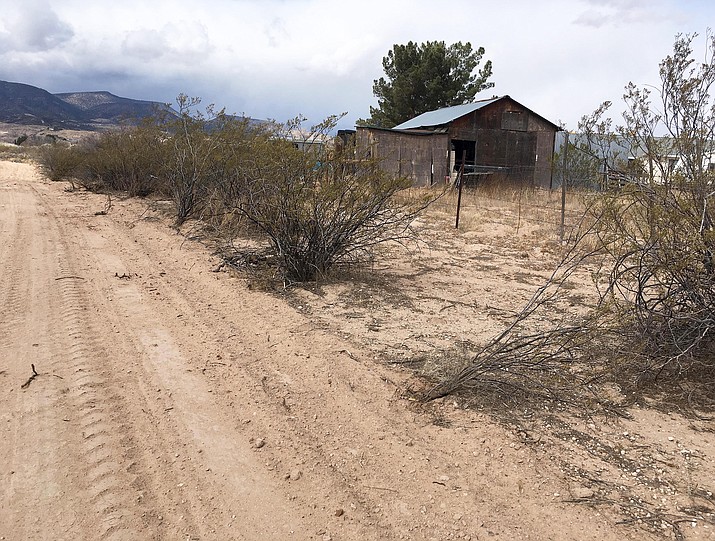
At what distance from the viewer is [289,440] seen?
154 inches

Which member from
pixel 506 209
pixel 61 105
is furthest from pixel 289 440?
pixel 61 105

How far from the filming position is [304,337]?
19.1ft

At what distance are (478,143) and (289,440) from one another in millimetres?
22349

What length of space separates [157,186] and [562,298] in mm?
14502

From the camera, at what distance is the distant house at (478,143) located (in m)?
23.9

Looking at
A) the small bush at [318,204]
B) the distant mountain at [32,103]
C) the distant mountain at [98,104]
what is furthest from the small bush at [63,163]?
the distant mountain at [98,104]

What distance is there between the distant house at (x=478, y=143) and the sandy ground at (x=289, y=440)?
17.6 meters

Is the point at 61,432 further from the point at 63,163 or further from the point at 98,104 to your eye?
the point at 98,104

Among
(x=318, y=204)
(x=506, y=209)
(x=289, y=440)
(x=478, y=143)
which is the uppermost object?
(x=478, y=143)

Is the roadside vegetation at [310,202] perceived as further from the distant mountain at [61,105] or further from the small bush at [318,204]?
the distant mountain at [61,105]

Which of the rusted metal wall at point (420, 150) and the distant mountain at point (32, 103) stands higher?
the distant mountain at point (32, 103)

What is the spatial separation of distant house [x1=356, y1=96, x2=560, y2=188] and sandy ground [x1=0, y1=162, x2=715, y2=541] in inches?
693

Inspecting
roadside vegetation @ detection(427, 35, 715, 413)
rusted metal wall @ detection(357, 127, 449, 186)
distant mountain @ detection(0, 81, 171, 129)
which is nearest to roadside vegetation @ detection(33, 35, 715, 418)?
roadside vegetation @ detection(427, 35, 715, 413)

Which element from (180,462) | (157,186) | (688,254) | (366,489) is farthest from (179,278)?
(157,186)
